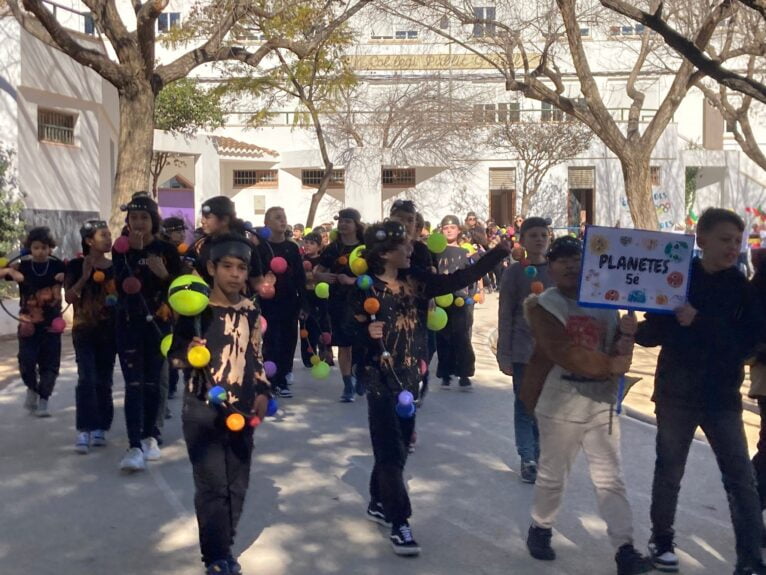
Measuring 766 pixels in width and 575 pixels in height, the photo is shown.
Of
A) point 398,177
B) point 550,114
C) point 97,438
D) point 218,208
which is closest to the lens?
point 218,208

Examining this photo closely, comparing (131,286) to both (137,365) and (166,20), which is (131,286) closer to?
(137,365)

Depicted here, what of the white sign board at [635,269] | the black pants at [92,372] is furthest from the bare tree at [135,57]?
the white sign board at [635,269]

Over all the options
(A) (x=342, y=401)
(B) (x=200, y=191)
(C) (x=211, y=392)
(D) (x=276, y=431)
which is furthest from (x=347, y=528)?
(B) (x=200, y=191)

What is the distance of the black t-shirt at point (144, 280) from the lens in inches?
274

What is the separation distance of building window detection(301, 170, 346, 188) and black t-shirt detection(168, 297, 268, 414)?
112 ft

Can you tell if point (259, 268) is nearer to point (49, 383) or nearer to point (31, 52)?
point (49, 383)

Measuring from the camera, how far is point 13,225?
17062 millimetres

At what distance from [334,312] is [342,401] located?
95cm

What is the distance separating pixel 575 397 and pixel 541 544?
82cm

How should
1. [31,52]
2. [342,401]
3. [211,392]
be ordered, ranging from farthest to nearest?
[31,52], [342,401], [211,392]

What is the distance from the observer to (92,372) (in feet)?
24.8

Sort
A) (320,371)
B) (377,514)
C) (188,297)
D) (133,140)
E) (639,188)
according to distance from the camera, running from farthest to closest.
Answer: (639,188)
(133,140)
(320,371)
(377,514)
(188,297)

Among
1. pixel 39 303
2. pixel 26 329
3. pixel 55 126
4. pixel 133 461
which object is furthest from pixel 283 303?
pixel 55 126

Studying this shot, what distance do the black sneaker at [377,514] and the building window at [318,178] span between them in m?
33.5
